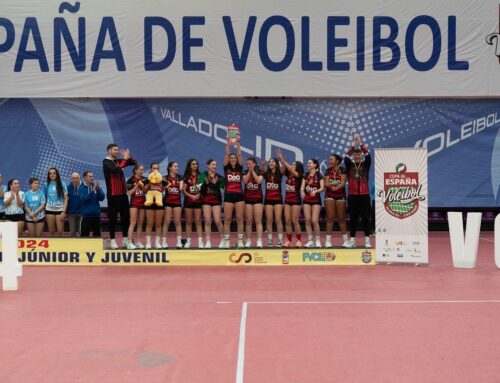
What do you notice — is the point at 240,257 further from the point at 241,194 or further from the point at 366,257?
the point at 366,257

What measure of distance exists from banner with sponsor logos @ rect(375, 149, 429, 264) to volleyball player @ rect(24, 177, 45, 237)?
7.45m

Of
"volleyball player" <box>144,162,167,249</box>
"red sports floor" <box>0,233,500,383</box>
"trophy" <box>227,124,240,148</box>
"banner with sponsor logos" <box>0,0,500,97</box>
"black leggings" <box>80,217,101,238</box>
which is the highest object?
"banner with sponsor logos" <box>0,0,500,97</box>

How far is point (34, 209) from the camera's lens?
14.9m

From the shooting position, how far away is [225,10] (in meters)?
18.0

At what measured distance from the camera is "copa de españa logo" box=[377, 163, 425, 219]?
12242mm

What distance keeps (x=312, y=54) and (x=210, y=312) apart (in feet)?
37.8

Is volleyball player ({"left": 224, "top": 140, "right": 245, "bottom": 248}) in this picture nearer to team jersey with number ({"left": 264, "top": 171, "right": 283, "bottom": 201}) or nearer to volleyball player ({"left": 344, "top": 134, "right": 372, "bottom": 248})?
team jersey with number ({"left": 264, "top": 171, "right": 283, "bottom": 201})

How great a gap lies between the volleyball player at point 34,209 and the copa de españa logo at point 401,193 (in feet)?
24.5

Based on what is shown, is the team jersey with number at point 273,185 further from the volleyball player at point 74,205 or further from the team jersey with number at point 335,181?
the volleyball player at point 74,205

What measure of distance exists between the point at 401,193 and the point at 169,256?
14.7ft

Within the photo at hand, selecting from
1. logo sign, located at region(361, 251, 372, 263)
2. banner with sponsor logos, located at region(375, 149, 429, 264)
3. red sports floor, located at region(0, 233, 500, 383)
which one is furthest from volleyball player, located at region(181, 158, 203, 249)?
banner with sponsor logos, located at region(375, 149, 429, 264)

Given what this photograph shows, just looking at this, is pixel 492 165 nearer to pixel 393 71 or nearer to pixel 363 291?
pixel 393 71

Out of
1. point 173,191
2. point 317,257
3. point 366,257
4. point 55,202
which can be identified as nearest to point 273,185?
point 317,257

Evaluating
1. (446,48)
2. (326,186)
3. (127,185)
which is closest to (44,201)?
(127,185)
